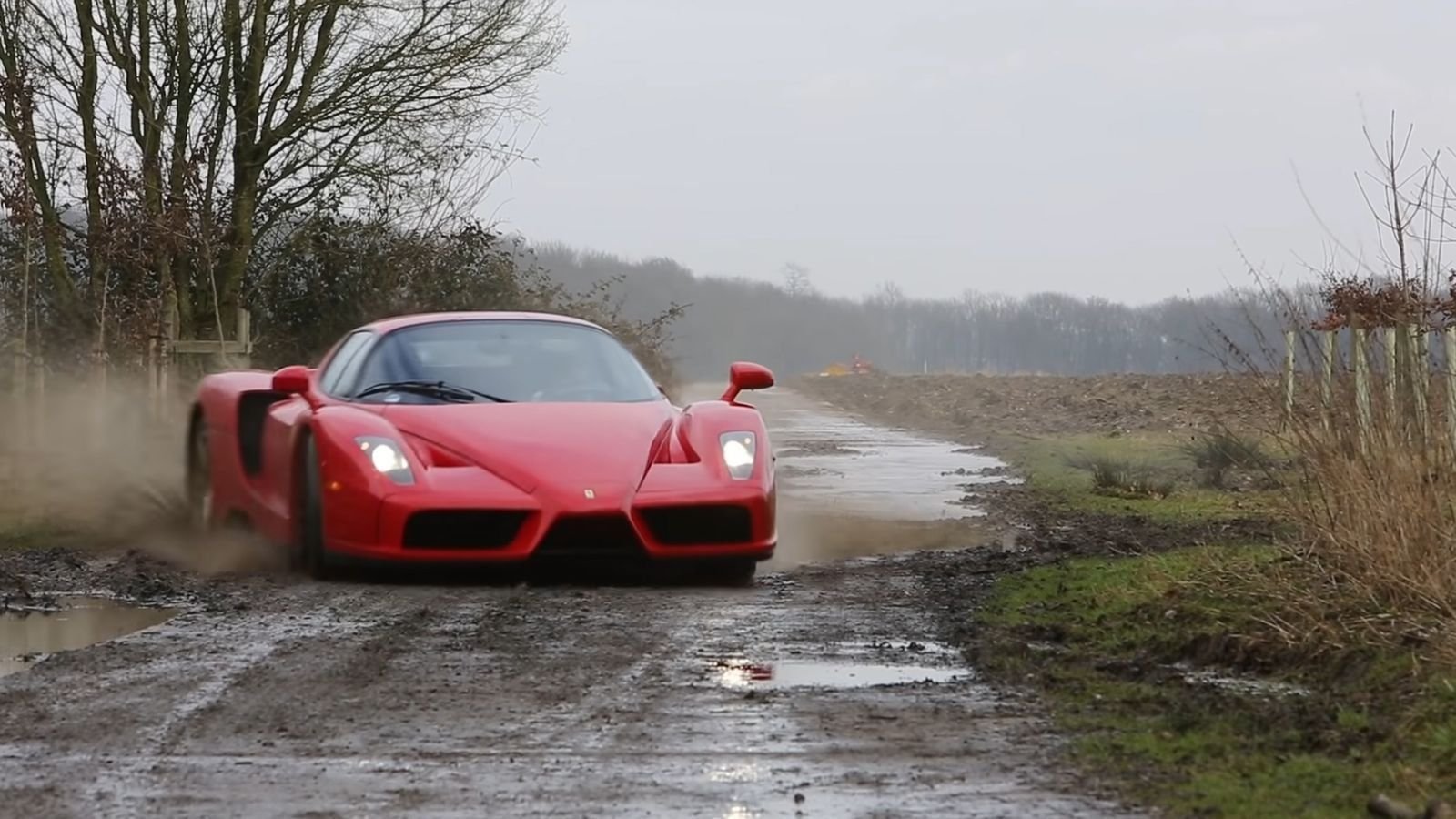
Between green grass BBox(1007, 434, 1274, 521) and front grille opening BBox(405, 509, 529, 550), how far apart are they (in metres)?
3.15

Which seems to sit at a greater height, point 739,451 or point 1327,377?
point 1327,377

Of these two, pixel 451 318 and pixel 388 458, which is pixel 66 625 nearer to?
pixel 388 458

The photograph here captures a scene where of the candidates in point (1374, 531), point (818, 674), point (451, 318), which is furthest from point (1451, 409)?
point (451, 318)

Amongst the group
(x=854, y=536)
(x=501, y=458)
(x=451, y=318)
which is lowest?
(x=854, y=536)

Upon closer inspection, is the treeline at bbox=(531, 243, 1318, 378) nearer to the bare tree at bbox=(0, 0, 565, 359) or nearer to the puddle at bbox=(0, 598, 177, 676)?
the bare tree at bbox=(0, 0, 565, 359)

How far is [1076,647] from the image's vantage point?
647cm

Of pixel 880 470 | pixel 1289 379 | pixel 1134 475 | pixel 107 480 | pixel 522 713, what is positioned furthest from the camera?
pixel 880 470

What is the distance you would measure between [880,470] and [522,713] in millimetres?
14137

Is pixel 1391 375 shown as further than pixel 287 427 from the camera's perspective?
No

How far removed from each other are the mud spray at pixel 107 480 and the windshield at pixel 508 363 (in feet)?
3.46

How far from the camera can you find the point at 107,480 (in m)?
14.1

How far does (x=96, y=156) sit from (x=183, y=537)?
1268 centimetres

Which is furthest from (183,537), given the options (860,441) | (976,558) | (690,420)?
(860,441)

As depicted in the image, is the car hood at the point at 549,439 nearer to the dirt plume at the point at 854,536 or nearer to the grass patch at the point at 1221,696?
the dirt plume at the point at 854,536
